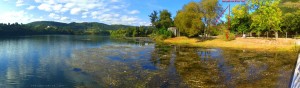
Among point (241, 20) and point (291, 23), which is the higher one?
point (241, 20)

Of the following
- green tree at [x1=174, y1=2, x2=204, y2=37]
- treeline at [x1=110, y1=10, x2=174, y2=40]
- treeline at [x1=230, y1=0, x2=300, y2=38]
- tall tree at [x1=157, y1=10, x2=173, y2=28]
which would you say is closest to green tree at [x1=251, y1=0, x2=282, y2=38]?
treeline at [x1=230, y1=0, x2=300, y2=38]

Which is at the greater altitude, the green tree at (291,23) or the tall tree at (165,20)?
the tall tree at (165,20)

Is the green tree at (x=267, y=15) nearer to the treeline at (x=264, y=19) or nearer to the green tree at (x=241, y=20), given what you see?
the treeline at (x=264, y=19)

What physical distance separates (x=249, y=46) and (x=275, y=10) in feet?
56.4

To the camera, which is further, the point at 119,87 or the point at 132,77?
the point at 132,77

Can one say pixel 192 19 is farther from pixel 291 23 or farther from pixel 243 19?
pixel 291 23

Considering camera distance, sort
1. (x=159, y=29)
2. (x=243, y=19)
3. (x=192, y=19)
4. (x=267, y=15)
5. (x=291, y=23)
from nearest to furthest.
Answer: (x=267, y=15) → (x=291, y=23) → (x=192, y=19) → (x=243, y=19) → (x=159, y=29)

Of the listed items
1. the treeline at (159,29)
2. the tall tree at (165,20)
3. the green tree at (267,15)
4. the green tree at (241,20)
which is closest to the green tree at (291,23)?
the green tree at (267,15)

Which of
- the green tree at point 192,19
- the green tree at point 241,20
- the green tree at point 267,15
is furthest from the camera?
the green tree at point 241,20

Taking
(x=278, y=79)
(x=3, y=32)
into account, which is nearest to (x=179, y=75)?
(x=278, y=79)

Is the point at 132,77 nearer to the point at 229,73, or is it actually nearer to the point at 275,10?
the point at 229,73

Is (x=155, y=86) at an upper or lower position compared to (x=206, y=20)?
lower

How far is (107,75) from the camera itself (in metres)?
17.4

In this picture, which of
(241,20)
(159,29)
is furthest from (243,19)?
(159,29)
